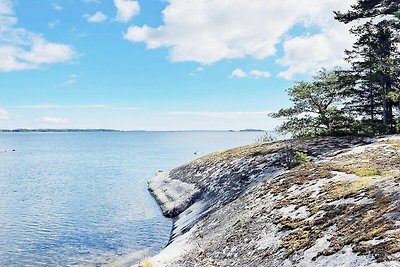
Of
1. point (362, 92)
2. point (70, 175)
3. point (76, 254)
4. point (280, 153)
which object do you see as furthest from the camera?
point (70, 175)

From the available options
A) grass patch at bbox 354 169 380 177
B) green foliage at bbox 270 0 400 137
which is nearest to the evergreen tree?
green foliage at bbox 270 0 400 137

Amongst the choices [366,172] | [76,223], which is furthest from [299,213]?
[76,223]

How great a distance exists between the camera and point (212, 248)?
56.0ft

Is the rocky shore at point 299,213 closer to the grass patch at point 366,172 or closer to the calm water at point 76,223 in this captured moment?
the grass patch at point 366,172

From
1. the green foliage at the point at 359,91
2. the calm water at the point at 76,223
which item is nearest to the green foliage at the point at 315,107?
the green foliage at the point at 359,91

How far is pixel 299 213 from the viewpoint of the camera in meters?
15.4

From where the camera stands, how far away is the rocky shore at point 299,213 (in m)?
10.9

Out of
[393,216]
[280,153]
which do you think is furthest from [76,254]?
[393,216]

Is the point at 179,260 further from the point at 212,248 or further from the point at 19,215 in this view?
the point at 19,215

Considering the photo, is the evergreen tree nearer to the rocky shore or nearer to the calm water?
the rocky shore

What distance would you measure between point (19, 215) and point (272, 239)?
28879 mm

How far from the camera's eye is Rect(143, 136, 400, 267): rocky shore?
10891mm

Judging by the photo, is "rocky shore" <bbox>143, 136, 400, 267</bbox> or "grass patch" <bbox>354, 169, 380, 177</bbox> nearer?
"rocky shore" <bbox>143, 136, 400, 267</bbox>

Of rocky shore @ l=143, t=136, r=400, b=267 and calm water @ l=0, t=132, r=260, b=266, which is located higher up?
rocky shore @ l=143, t=136, r=400, b=267
